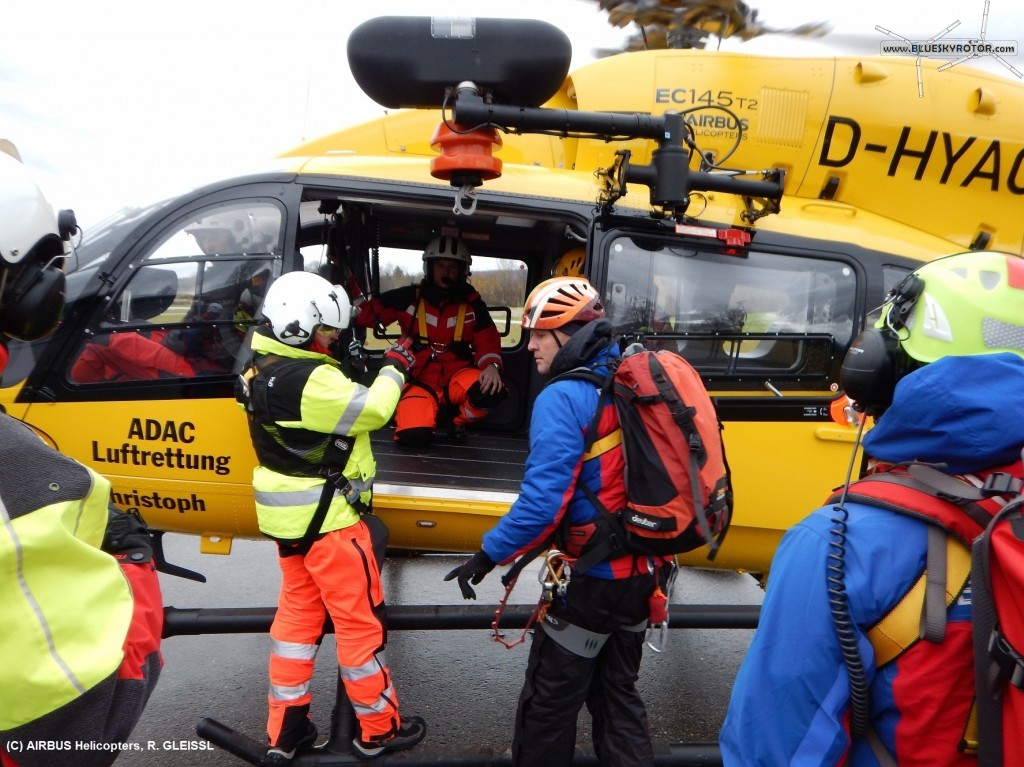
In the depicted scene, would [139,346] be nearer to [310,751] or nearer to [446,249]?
[310,751]

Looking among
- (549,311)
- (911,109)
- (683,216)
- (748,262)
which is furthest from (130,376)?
(911,109)

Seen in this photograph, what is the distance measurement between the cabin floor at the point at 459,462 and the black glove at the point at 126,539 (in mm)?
1989

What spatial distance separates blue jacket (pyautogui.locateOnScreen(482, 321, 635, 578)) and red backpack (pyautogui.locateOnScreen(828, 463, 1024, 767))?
4.04 ft

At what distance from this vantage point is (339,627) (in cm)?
291

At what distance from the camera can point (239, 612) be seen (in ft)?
10.6

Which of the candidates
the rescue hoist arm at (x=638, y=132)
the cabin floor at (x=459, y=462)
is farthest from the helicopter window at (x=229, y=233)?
the cabin floor at (x=459, y=462)

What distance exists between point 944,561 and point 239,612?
10.0 ft

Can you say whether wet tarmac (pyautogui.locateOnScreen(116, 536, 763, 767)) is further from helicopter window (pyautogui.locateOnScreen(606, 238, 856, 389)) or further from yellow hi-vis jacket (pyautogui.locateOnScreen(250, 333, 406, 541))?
helicopter window (pyautogui.locateOnScreen(606, 238, 856, 389))

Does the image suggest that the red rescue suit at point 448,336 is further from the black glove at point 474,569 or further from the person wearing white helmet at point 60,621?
the person wearing white helmet at point 60,621

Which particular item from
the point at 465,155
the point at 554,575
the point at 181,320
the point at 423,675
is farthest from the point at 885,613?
the point at 423,675

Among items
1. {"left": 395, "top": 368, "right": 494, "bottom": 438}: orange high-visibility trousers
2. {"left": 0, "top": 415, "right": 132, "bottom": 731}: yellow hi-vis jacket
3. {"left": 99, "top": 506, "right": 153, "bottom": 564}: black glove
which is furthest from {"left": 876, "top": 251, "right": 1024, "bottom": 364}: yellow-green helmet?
{"left": 395, "top": 368, "right": 494, "bottom": 438}: orange high-visibility trousers

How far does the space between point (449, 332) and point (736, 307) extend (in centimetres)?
219

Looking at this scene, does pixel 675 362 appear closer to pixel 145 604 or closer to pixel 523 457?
pixel 145 604

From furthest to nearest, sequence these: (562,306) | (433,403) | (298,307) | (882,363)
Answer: (433,403) → (298,307) → (562,306) → (882,363)
